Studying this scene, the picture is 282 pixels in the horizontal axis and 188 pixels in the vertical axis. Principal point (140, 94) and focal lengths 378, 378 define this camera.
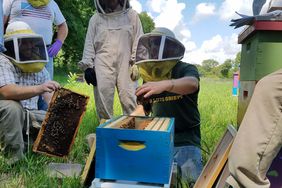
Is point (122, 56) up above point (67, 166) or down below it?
above

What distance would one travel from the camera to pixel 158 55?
2389mm

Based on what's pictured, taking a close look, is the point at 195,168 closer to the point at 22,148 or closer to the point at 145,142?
the point at 145,142

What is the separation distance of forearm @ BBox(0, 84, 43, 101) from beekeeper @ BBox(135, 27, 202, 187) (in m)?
0.86

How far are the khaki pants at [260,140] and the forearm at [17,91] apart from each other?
1.80m

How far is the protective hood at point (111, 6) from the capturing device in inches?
147

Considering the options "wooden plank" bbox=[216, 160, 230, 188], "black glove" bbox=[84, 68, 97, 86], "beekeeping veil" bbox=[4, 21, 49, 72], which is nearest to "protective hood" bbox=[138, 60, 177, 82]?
"wooden plank" bbox=[216, 160, 230, 188]

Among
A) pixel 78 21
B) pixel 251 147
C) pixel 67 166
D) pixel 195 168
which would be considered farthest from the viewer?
pixel 78 21

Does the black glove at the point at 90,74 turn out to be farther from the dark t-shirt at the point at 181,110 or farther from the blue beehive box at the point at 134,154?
the blue beehive box at the point at 134,154

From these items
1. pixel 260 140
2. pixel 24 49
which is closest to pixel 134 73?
pixel 24 49

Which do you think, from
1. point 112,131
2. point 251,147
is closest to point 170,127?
point 112,131

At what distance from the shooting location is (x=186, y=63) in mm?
2633

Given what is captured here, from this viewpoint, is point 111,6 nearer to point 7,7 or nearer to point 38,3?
point 38,3

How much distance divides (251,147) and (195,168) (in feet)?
3.75

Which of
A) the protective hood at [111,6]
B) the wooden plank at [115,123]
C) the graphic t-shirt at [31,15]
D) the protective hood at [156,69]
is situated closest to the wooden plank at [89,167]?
the wooden plank at [115,123]
